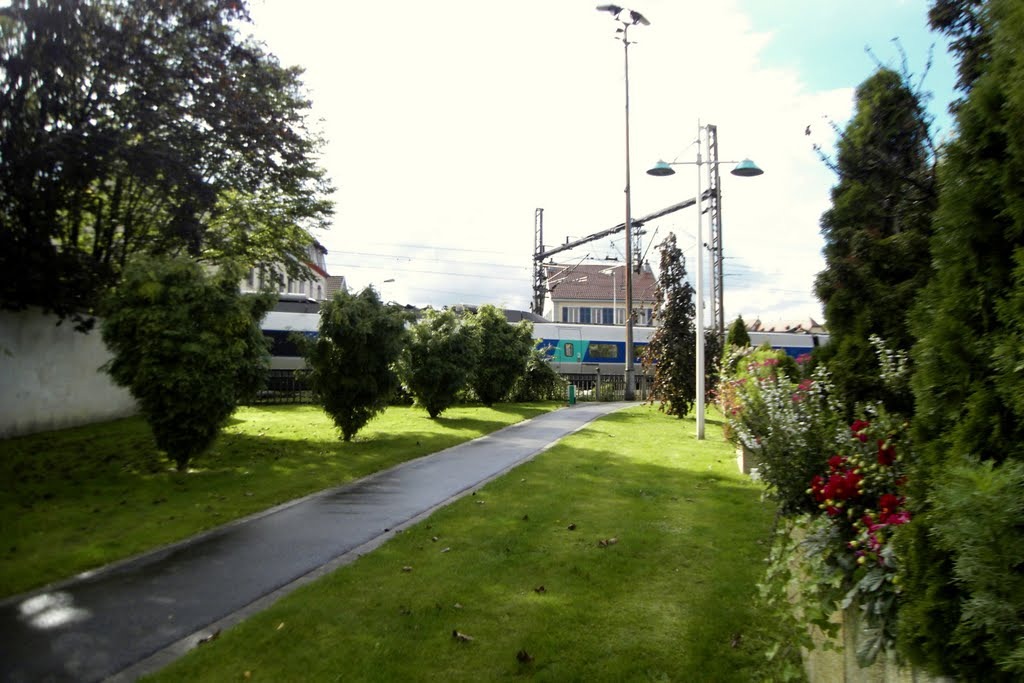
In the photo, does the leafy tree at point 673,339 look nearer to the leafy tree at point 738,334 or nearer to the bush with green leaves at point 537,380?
the leafy tree at point 738,334

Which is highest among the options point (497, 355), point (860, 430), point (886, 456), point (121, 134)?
point (121, 134)

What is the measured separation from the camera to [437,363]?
20.3 metres

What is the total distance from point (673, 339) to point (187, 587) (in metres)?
18.5

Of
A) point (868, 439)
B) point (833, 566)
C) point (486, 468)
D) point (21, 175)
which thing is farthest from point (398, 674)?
point (21, 175)

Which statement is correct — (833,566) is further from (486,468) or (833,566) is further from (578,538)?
(486,468)

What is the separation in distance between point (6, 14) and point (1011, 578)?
50.8 ft

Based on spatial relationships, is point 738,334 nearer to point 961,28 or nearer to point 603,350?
point 603,350

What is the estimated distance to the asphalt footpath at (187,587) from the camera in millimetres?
4209

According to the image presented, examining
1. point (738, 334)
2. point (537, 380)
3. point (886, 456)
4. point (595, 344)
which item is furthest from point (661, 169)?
point (595, 344)

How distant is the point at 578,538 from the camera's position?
6.75 m

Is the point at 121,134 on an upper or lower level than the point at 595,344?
upper

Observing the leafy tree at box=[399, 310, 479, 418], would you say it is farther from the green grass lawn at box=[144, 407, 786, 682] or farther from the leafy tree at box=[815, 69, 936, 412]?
the leafy tree at box=[815, 69, 936, 412]

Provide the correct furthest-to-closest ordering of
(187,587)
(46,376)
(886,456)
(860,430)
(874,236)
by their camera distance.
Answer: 1. (46,376)
2. (187,587)
3. (874,236)
4. (860,430)
5. (886,456)

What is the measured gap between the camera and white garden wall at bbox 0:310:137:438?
14.7 metres
